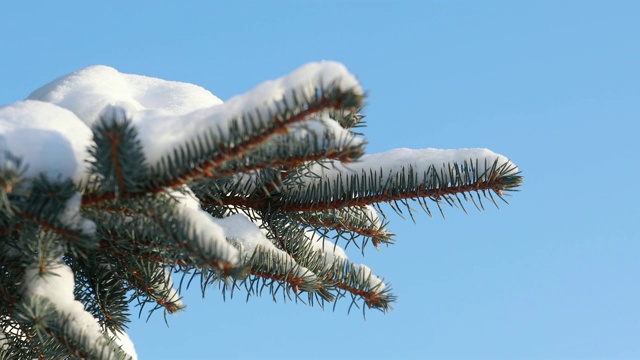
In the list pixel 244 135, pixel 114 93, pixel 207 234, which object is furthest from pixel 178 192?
pixel 114 93

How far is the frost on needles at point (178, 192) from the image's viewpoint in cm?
153

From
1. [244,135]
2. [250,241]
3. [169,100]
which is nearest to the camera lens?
[244,135]

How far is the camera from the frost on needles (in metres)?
1.53

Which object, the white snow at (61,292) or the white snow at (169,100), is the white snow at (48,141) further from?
the white snow at (61,292)

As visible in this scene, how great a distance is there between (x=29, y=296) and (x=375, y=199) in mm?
1015

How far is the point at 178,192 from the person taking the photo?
1.77 metres

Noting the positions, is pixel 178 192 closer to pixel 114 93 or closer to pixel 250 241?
pixel 250 241

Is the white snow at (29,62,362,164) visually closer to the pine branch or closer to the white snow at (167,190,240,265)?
the pine branch

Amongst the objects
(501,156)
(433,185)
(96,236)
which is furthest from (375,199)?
(96,236)

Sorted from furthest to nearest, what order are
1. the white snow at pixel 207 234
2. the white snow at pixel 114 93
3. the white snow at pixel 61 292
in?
the white snow at pixel 114 93 → the white snow at pixel 61 292 → the white snow at pixel 207 234

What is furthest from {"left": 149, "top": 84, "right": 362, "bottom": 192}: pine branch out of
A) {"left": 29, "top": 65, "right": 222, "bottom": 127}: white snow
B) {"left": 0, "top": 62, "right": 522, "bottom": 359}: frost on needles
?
{"left": 29, "top": 65, "right": 222, "bottom": 127}: white snow

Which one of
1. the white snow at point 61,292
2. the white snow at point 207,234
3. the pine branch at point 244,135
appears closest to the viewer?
the pine branch at point 244,135

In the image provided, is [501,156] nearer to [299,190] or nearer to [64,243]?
[299,190]

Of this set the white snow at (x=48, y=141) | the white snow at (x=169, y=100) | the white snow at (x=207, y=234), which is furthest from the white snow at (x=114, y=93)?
the white snow at (x=207, y=234)
